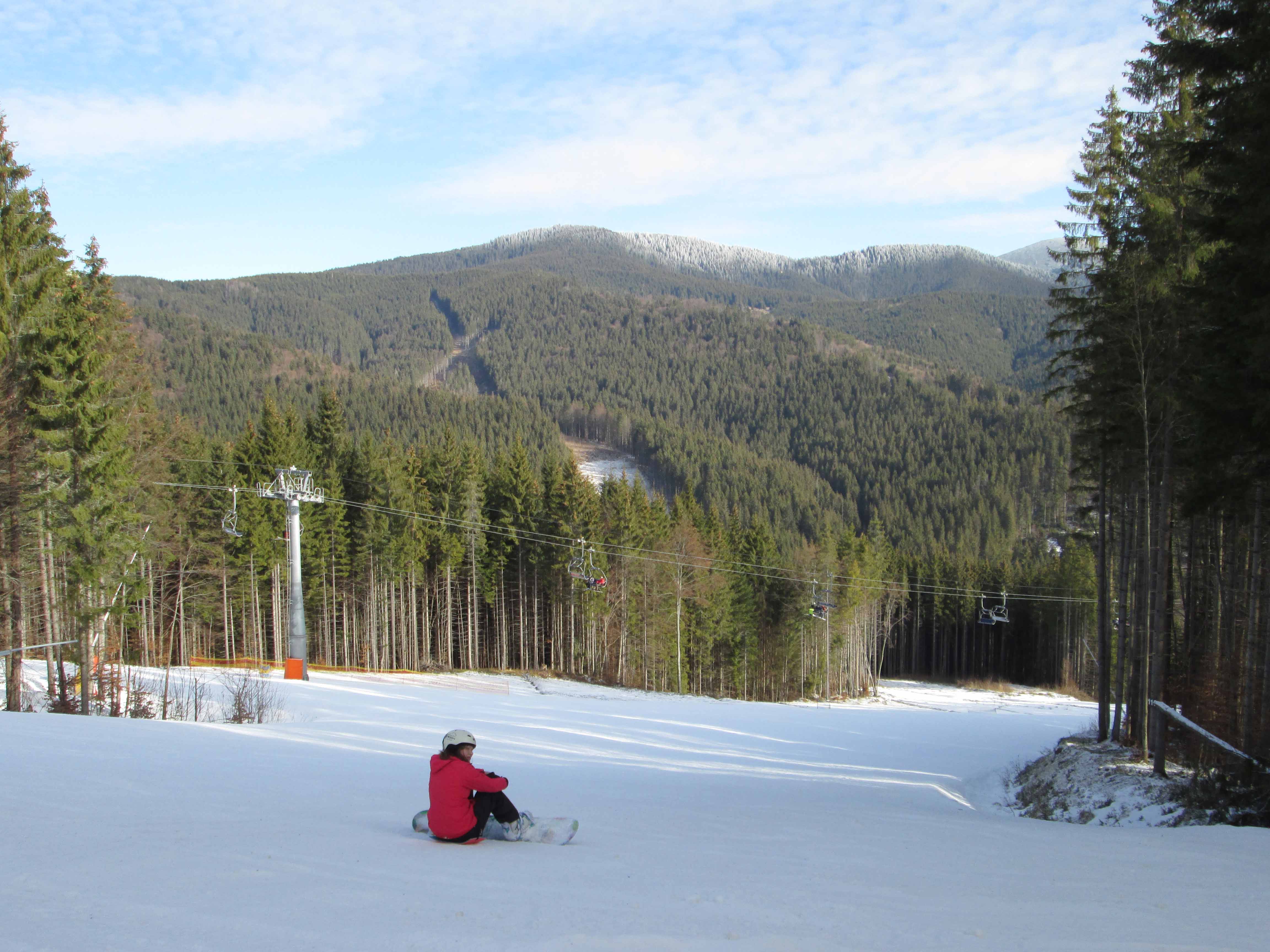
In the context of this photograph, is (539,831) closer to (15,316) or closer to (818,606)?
(15,316)

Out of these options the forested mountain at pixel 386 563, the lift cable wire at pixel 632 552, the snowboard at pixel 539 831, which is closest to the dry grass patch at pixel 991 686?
the forested mountain at pixel 386 563

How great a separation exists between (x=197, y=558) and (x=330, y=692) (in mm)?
20585

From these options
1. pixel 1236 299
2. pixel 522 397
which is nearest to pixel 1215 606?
pixel 1236 299

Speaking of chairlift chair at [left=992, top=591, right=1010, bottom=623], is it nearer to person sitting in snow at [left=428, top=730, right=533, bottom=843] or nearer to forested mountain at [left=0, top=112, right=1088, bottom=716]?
forested mountain at [left=0, top=112, right=1088, bottom=716]

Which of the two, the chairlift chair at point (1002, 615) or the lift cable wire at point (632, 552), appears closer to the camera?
the lift cable wire at point (632, 552)

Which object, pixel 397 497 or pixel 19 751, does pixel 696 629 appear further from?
pixel 19 751

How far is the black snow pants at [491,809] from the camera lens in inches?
284

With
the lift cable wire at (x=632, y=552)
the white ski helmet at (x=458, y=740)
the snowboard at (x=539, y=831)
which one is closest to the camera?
the white ski helmet at (x=458, y=740)

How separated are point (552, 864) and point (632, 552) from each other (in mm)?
44955

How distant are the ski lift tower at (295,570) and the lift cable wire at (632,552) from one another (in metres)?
8.29

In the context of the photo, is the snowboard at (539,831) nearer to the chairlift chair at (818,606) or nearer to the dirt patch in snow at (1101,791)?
the dirt patch in snow at (1101,791)

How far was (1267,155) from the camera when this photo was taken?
978cm

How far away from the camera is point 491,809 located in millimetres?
7312

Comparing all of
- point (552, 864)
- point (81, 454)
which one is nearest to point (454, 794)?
point (552, 864)
